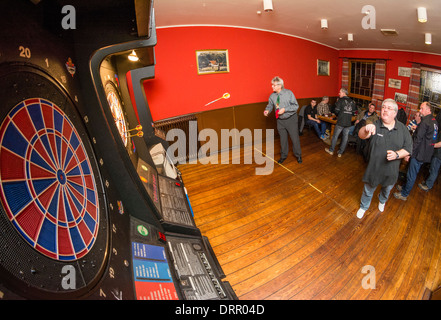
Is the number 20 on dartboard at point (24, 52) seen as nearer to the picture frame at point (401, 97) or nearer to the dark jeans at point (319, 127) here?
the dark jeans at point (319, 127)

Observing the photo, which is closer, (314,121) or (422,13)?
(422,13)

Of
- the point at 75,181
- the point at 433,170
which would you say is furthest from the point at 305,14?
the point at 75,181

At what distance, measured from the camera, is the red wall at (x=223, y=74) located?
4875 millimetres

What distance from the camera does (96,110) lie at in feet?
4.96

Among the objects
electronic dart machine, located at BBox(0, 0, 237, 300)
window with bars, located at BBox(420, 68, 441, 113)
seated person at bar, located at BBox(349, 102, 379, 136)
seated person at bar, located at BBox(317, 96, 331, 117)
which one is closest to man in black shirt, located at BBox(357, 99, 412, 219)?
electronic dart machine, located at BBox(0, 0, 237, 300)

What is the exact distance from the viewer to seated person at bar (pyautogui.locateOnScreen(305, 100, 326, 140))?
6453 millimetres

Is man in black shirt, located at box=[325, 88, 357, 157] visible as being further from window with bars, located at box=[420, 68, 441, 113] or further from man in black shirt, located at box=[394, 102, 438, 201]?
window with bars, located at box=[420, 68, 441, 113]

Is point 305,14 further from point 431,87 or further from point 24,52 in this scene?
point 431,87

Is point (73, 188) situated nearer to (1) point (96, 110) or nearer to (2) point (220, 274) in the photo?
(1) point (96, 110)

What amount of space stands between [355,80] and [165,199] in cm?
855

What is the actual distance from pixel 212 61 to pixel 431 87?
5600mm

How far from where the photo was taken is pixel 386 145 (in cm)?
293

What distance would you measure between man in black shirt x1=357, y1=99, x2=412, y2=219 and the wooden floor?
62 cm
